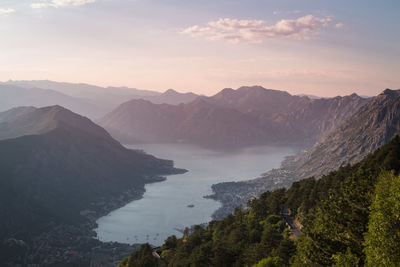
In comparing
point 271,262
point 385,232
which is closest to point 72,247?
point 271,262

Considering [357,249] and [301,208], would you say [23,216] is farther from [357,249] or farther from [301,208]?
[357,249]

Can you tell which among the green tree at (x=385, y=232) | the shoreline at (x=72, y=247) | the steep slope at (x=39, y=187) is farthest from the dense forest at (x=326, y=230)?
the steep slope at (x=39, y=187)

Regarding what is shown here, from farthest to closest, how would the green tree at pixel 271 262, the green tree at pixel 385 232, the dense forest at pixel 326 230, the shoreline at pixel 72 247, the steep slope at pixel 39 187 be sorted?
the steep slope at pixel 39 187, the shoreline at pixel 72 247, the green tree at pixel 271 262, the dense forest at pixel 326 230, the green tree at pixel 385 232

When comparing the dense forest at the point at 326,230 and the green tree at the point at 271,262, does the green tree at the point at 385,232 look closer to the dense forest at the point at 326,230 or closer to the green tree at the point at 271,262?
the dense forest at the point at 326,230

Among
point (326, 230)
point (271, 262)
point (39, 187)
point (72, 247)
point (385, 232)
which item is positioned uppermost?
point (385, 232)

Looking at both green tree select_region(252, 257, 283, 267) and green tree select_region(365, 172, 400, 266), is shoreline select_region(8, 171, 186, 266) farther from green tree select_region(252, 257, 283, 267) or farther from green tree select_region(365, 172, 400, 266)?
green tree select_region(365, 172, 400, 266)

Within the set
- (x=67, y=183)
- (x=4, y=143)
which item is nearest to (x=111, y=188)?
(x=67, y=183)

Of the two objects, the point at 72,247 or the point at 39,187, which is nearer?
the point at 72,247

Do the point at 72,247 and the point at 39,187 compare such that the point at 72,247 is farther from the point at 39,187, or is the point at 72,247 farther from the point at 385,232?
the point at 385,232
